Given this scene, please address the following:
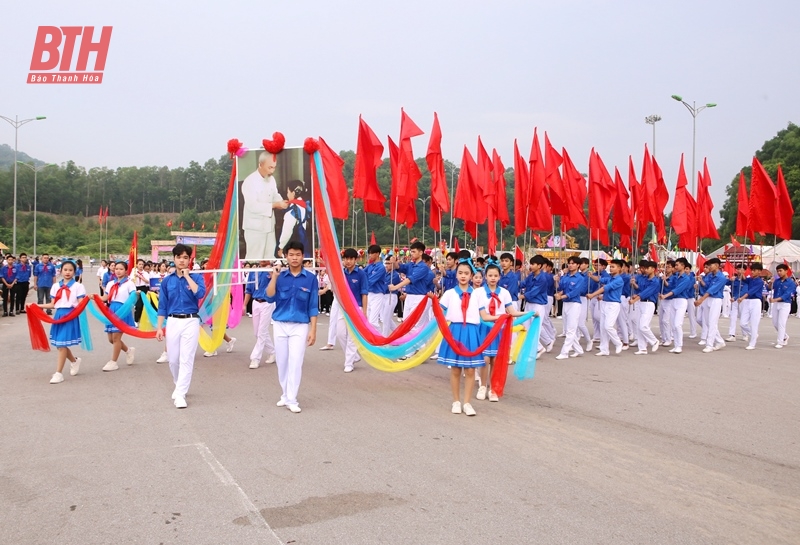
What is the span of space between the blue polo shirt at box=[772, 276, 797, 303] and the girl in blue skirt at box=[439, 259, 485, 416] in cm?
958

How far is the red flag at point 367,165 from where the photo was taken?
33.4 ft

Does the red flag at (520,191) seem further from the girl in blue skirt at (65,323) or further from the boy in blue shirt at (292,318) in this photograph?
the girl in blue skirt at (65,323)

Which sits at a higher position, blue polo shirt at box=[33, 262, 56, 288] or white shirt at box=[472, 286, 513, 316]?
white shirt at box=[472, 286, 513, 316]

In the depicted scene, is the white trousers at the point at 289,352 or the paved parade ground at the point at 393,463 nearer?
the paved parade ground at the point at 393,463

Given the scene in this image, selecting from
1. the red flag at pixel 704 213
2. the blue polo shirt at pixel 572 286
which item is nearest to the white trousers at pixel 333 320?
the blue polo shirt at pixel 572 286


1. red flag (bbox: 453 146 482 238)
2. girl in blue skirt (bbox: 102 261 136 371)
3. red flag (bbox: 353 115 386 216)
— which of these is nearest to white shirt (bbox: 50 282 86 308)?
girl in blue skirt (bbox: 102 261 136 371)

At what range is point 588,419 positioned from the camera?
6988mm

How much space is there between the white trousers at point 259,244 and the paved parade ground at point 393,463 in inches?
68.4

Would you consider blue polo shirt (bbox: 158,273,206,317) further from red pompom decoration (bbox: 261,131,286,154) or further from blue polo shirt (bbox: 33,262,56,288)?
blue polo shirt (bbox: 33,262,56,288)

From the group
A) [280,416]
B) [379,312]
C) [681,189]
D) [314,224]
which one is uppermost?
[681,189]

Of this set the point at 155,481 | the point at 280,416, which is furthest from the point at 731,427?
the point at 155,481

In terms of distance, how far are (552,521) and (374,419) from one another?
114 inches

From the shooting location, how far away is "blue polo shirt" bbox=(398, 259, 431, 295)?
11133mm

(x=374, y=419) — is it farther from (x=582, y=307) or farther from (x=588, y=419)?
(x=582, y=307)
